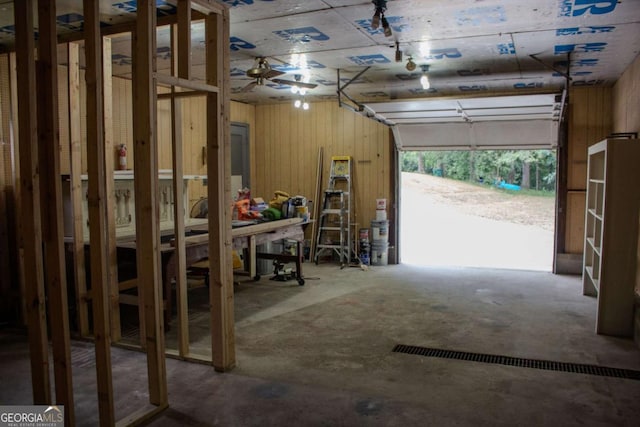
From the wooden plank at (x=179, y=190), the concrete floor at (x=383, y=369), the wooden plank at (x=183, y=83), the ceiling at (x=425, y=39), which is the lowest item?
the concrete floor at (x=383, y=369)

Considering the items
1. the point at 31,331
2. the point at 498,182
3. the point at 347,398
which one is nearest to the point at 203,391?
the point at 347,398

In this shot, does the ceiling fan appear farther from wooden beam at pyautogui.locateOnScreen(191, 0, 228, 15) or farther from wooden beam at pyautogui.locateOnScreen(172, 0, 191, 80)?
wooden beam at pyautogui.locateOnScreen(172, 0, 191, 80)

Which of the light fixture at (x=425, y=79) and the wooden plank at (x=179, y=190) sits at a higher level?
the light fixture at (x=425, y=79)

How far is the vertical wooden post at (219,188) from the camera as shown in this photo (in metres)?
3.37

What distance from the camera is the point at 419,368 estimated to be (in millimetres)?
3584

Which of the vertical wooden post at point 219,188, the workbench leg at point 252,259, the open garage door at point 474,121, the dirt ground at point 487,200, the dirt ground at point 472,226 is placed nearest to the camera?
the vertical wooden post at point 219,188

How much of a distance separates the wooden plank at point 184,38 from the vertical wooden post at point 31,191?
3.30 feet

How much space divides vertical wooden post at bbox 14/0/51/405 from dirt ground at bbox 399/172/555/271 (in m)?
6.22

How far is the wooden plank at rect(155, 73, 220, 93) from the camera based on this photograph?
116 inches

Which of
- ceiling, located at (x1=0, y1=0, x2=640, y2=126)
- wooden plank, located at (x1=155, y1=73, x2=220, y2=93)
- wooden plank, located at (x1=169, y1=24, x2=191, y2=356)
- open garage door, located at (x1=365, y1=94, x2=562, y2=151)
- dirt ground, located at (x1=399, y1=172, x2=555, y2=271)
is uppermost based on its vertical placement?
ceiling, located at (x1=0, y1=0, x2=640, y2=126)

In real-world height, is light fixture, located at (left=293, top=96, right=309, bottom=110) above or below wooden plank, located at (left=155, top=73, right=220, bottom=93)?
above

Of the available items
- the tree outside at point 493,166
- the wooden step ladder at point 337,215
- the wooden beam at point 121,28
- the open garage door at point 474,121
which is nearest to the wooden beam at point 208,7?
the wooden beam at point 121,28

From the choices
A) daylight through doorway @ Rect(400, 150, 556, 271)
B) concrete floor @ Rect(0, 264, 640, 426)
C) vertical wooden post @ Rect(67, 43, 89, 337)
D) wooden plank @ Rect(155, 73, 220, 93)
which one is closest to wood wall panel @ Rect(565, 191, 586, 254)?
concrete floor @ Rect(0, 264, 640, 426)

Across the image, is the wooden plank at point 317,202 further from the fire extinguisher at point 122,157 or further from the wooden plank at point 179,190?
the wooden plank at point 179,190
